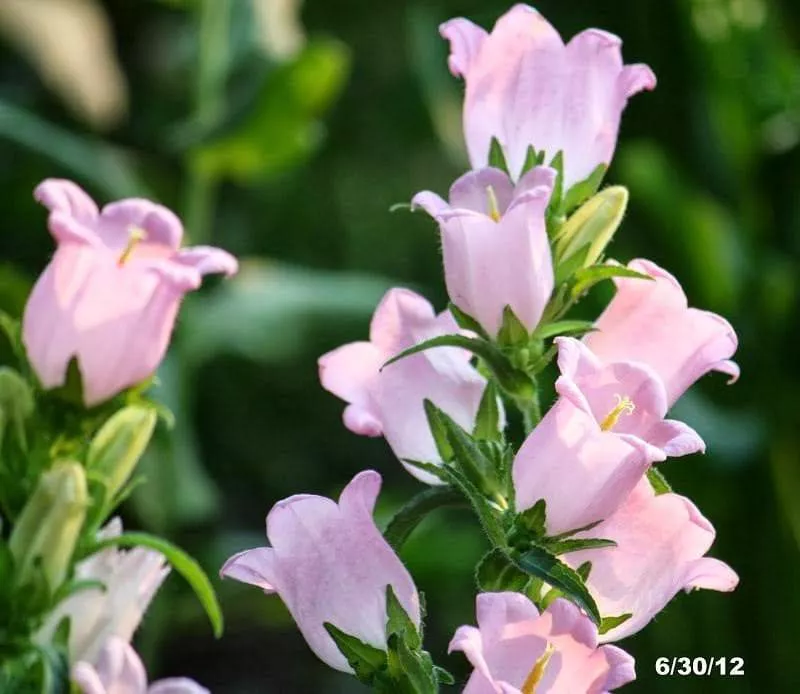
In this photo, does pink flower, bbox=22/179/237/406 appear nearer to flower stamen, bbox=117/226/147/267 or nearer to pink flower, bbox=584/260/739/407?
flower stamen, bbox=117/226/147/267

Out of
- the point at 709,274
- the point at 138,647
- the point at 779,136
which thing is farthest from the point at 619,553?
the point at 779,136

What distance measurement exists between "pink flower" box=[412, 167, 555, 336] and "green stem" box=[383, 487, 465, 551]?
48 mm

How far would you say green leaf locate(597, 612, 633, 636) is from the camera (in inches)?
13.6

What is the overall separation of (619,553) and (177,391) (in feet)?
2.77

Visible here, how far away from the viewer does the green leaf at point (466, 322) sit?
1.24 feet

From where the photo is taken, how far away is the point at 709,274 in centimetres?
131

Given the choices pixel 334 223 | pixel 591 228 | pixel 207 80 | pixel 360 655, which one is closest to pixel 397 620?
pixel 360 655

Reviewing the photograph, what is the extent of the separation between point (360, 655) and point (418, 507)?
4 centimetres

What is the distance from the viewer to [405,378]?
0.39 metres

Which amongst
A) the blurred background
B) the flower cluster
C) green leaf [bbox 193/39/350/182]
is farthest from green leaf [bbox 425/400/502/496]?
green leaf [bbox 193/39/350/182]

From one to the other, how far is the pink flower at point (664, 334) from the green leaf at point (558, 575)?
2.3 inches

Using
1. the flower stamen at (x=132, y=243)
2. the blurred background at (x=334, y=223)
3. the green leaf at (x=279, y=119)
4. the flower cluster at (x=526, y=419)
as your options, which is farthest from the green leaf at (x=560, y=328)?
the green leaf at (x=279, y=119)

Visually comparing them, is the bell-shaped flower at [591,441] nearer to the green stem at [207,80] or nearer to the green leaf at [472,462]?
the green leaf at [472,462]

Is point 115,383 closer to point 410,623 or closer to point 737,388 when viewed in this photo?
point 410,623
